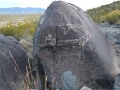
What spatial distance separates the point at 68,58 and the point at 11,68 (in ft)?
4.88

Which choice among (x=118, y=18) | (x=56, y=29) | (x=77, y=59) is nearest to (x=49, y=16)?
(x=56, y=29)

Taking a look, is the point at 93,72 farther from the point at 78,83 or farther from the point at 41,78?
the point at 41,78

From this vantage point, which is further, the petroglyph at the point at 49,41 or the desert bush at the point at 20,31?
the desert bush at the point at 20,31

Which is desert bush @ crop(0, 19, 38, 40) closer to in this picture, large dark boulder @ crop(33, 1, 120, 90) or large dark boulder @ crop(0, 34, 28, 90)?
large dark boulder @ crop(0, 34, 28, 90)

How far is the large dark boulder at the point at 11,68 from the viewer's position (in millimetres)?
8312

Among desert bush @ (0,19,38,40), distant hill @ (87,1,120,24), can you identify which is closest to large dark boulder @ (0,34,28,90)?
Answer: desert bush @ (0,19,38,40)

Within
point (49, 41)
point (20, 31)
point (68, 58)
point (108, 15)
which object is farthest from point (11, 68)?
point (108, 15)

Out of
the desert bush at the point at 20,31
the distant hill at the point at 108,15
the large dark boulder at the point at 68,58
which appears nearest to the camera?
the large dark boulder at the point at 68,58

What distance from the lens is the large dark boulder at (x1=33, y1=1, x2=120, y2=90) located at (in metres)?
7.61

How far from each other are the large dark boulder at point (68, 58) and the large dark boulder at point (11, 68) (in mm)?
693

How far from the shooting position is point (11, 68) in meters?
8.51

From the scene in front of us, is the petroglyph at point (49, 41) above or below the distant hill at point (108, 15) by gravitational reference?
above

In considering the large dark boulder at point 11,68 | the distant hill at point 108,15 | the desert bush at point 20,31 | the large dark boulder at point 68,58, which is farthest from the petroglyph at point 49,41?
the distant hill at point 108,15

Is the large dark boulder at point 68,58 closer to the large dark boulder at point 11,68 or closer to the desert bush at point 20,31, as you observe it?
the large dark boulder at point 11,68
